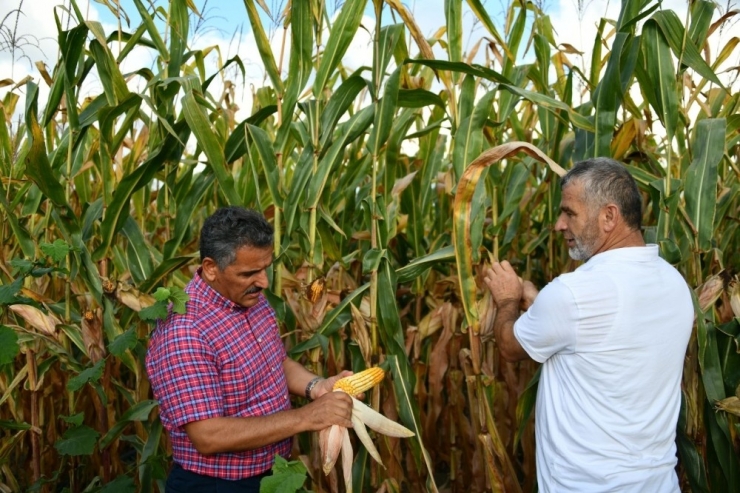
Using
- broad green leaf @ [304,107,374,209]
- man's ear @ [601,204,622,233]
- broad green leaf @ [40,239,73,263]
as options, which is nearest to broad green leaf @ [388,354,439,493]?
broad green leaf @ [304,107,374,209]

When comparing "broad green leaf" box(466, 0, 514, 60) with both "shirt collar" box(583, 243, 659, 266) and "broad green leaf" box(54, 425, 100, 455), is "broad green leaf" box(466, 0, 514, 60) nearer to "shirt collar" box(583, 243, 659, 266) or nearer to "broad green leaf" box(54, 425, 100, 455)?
"shirt collar" box(583, 243, 659, 266)

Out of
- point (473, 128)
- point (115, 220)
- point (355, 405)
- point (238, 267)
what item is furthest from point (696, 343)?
point (115, 220)

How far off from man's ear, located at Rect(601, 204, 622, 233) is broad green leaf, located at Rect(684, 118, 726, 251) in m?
0.65

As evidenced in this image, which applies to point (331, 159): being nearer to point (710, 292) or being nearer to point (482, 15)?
point (482, 15)

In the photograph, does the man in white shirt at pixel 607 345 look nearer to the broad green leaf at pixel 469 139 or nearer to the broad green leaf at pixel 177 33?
the broad green leaf at pixel 469 139

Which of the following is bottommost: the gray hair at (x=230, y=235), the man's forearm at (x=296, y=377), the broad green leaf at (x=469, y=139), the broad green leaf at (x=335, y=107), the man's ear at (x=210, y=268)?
the man's forearm at (x=296, y=377)

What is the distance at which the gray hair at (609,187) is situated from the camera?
2309 millimetres

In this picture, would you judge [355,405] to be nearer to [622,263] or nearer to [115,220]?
[622,263]

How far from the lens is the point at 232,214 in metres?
2.50

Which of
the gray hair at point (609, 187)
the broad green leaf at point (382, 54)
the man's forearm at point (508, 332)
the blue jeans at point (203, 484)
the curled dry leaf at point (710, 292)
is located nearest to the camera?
the gray hair at point (609, 187)

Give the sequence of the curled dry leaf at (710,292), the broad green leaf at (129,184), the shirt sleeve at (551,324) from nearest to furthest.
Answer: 1. the shirt sleeve at (551,324)
2. the curled dry leaf at (710,292)
3. the broad green leaf at (129,184)

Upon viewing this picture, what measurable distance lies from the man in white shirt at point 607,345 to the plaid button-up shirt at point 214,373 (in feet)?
2.82

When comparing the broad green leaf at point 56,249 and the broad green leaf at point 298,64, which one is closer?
the broad green leaf at point 56,249

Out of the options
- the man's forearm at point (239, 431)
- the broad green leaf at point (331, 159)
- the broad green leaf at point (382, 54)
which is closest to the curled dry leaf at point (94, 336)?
the man's forearm at point (239, 431)
